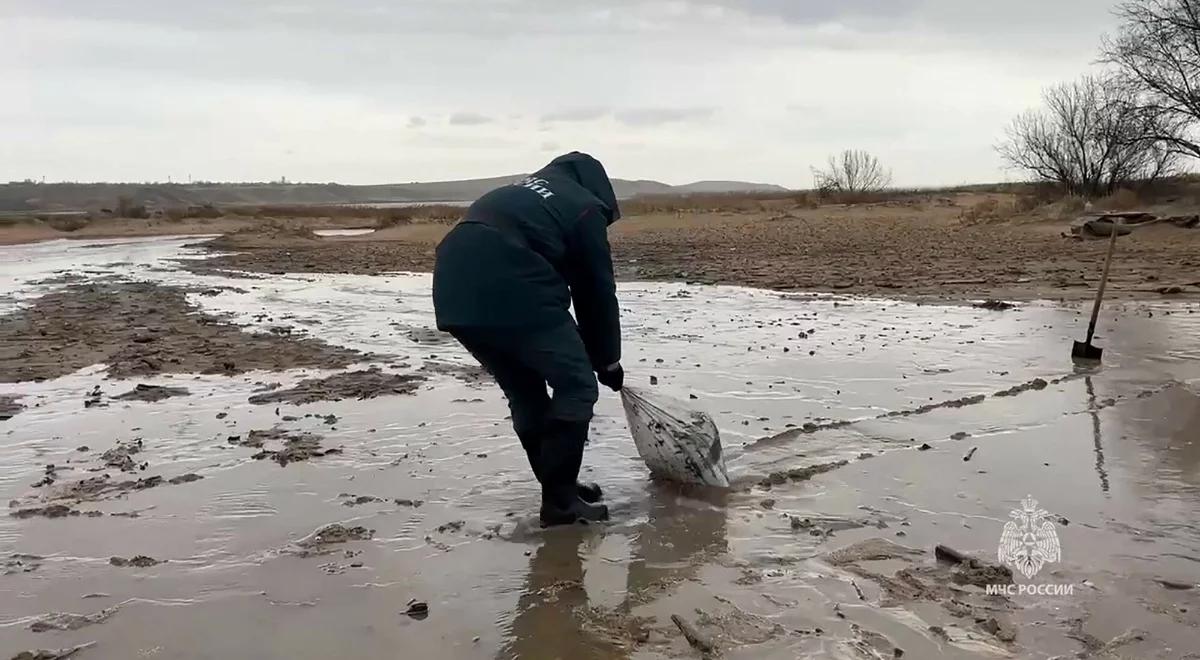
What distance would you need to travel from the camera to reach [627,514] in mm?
4594

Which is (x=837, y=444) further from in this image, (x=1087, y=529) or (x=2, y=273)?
(x=2, y=273)

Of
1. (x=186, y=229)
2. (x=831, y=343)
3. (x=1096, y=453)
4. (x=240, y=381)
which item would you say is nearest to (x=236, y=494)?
(x=240, y=381)

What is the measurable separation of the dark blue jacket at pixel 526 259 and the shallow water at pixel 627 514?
106cm

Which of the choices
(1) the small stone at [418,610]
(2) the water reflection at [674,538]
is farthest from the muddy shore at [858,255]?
(1) the small stone at [418,610]

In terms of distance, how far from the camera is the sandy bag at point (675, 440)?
4.86m

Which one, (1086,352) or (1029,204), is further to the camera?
(1029,204)

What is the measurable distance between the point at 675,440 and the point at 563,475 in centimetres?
75

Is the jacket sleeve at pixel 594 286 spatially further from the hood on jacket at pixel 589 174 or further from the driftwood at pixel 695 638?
the driftwood at pixel 695 638

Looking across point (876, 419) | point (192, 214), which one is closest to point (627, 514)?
point (876, 419)

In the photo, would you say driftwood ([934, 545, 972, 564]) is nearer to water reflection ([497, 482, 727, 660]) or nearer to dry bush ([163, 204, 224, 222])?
water reflection ([497, 482, 727, 660])

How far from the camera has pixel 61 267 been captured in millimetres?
23875

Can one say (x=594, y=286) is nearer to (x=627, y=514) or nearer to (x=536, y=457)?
(x=536, y=457)

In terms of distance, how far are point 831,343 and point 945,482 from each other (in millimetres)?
4636

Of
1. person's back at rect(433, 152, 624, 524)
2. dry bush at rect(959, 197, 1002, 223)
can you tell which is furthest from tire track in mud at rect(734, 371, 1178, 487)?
dry bush at rect(959, 197, 1002, 223)
